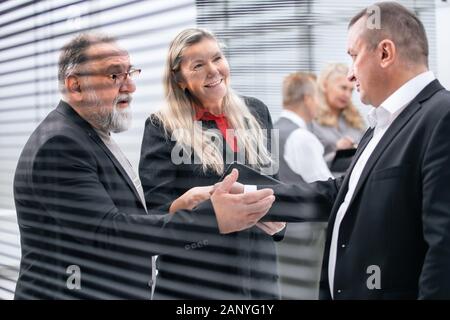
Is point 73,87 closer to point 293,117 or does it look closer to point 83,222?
point 83,222

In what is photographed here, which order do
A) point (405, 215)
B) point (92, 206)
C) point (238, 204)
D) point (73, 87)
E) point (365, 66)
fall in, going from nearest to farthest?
point (405, 215) → point (365, 66) → point (238, 204) → point (92, 206) → point (73, 87)

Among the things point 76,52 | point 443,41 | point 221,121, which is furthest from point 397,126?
point 76,52

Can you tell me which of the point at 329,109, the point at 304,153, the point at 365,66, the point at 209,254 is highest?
the point at 365,66

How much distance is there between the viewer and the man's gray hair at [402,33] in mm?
1670

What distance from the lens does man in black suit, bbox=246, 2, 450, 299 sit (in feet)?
5.03

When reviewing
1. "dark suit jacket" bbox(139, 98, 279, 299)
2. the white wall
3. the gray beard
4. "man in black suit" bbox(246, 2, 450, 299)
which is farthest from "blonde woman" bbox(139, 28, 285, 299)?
the white wall

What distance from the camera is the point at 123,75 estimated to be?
2.18 metres

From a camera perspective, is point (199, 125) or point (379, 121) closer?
point (379, 121)

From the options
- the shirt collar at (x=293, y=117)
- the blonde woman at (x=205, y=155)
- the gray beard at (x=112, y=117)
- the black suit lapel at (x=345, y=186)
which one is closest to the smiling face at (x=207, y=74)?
the blonde woman at (x=205, y=155)

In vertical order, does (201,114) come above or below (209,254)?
above

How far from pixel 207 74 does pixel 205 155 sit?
0.74 feet

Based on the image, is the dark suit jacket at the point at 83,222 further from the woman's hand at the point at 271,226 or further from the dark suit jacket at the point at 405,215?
the dark suit jacket at the point at 405,215

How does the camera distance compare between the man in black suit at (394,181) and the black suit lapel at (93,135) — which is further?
the black suit lapel at (93,135)

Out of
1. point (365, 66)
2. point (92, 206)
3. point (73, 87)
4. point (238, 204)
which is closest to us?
point (365, 66)
